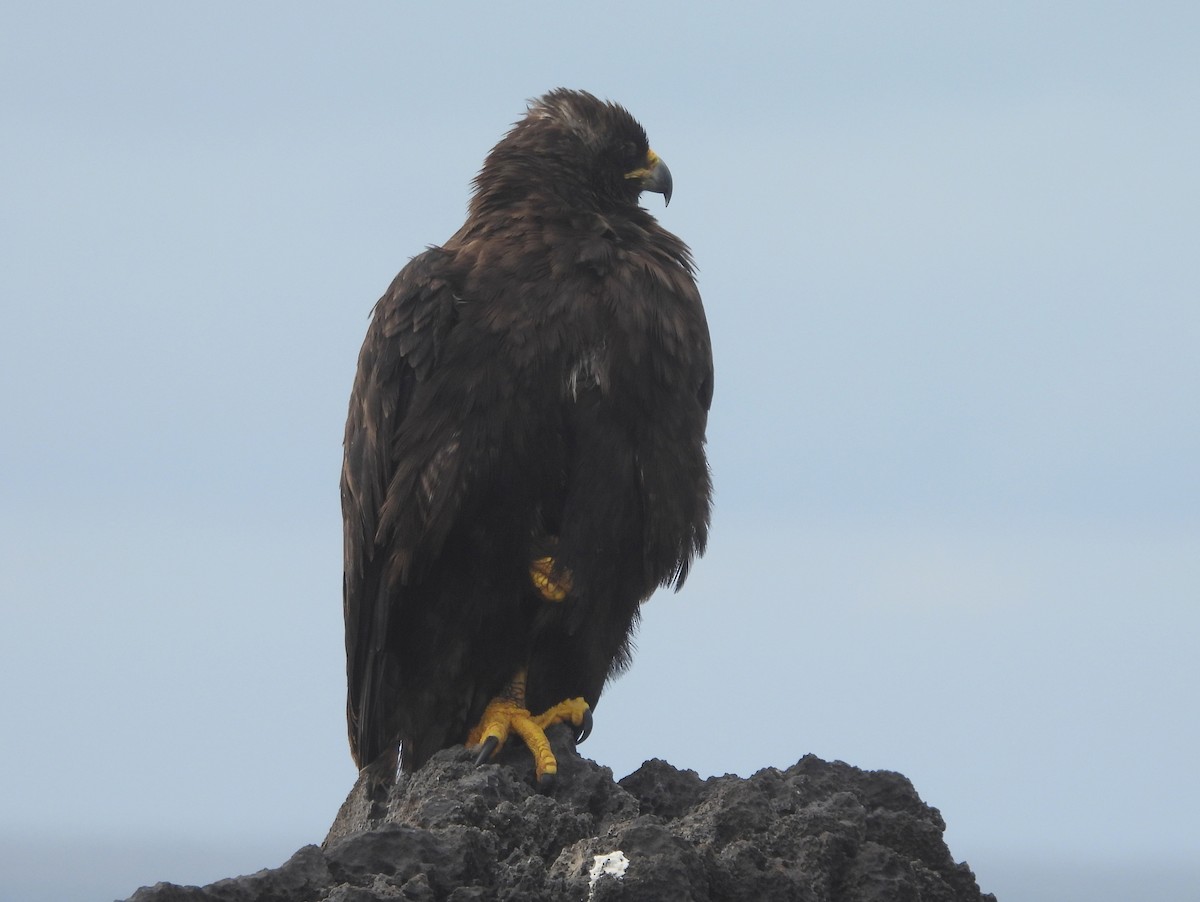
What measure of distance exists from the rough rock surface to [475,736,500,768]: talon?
16cm

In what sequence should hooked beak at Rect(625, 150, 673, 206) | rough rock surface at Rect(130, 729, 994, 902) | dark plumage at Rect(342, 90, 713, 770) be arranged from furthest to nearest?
hooked beak at Rect(625, 150, 673, 206), dark plumage at Rect(342, 90, 713, 770), rough rock surface at Rect(130, 729, 994, 902)

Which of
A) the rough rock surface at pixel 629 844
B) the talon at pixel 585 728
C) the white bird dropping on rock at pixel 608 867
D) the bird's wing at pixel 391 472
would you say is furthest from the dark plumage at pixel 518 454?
the white bird dropping on rock at pixel 608 867

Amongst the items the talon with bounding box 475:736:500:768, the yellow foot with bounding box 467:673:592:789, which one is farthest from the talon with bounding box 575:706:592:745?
the talon with bounding box 475:736:500:768

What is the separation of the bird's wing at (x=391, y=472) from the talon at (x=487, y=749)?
0.71m

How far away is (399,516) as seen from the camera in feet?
24.6

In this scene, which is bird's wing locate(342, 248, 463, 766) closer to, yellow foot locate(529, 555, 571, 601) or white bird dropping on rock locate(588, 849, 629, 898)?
yellow foot locate(529, 555, 571, 601)

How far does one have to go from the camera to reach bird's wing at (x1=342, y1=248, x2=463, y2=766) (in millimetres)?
A: 7430

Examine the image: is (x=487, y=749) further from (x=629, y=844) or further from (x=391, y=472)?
(x=629, y=844)

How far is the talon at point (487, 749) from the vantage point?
7168 millimetres

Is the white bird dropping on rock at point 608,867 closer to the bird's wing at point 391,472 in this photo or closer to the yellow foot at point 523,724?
the yellow foot at point 523,724

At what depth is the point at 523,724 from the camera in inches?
294

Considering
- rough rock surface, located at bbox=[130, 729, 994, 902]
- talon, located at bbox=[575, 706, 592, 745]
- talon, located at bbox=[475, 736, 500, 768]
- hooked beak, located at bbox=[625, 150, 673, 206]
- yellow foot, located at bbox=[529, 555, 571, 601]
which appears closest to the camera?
rough rock surface, located at bbox=[130, 729, 994, 902]

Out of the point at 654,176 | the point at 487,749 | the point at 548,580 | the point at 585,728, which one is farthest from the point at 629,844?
the point at 654,176

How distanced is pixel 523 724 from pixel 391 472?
1.22 m
